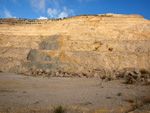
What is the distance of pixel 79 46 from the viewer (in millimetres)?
14602

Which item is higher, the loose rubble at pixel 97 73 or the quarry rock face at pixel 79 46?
the quarry rock face at pixel 79 46

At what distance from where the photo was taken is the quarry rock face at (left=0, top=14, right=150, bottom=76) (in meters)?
11.8

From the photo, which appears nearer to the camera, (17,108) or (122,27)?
(17,108)

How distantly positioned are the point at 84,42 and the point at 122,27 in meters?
6.46

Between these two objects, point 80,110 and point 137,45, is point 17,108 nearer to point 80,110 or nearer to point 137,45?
point 80,110

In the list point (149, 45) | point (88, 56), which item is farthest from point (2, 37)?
point (149, 45)

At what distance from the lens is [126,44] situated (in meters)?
13.7

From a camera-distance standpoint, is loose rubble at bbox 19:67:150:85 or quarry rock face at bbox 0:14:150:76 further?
quarry rock face at bbox 0:14:150:76

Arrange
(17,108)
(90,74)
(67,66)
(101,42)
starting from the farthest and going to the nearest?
(101,42), (67,66), (90,74), (17,108)

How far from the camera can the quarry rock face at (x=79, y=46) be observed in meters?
11.8

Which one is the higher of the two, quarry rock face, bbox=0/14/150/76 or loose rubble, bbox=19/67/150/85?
quarry rock face, bbox=0/14/150/76

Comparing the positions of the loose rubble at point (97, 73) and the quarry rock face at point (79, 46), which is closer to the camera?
the loose rubble at point (97, 73)

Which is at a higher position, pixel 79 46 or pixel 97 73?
pixel 79 46

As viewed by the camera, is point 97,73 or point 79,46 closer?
point 97,73
